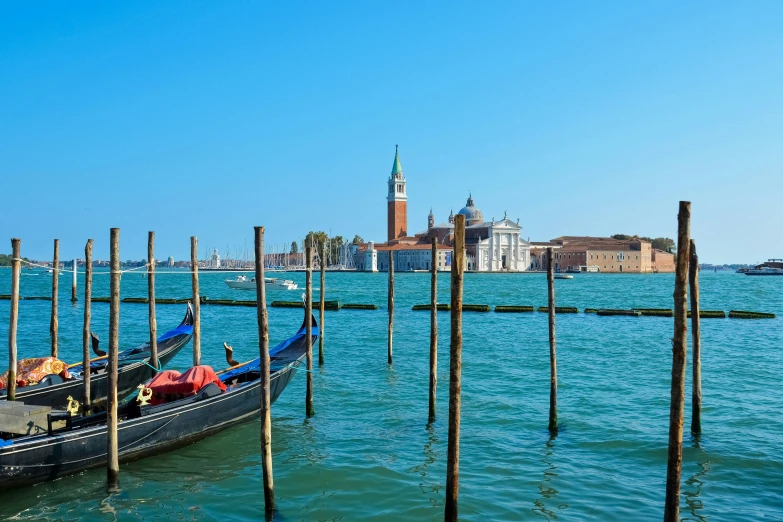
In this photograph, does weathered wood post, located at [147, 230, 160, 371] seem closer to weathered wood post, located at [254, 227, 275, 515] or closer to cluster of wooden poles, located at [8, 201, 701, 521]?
cluster of wooden poles, located at [8, 201, 701, 521]

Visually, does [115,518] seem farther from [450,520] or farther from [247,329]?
[247,329]

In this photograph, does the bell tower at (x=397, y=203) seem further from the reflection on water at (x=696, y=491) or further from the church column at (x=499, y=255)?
the reflection on water at (x=696, y=491)

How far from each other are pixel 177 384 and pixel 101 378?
7.98 feet

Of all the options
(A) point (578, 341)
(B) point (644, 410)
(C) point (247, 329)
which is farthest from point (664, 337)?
(C) point (247, 329)

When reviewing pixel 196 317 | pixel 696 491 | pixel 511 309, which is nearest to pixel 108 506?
pixel 196 317

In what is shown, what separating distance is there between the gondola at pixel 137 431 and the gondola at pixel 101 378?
407 millimetres

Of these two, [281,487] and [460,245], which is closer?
[460,245]

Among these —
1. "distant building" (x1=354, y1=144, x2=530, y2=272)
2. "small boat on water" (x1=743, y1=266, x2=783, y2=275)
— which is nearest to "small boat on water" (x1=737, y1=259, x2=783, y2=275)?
"small boat on water" (x1=743, y1=266, x2=783, y2=275)

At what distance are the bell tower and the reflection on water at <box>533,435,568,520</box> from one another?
296ft

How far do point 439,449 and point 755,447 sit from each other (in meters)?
3.36

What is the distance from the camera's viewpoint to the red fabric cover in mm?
7730

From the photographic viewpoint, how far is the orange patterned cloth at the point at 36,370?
344 inches

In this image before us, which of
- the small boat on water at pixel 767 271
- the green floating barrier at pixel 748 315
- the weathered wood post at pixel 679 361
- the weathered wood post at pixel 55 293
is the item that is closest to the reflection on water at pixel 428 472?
the weathered wood post at pixel 679 361

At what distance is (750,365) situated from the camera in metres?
13.8
